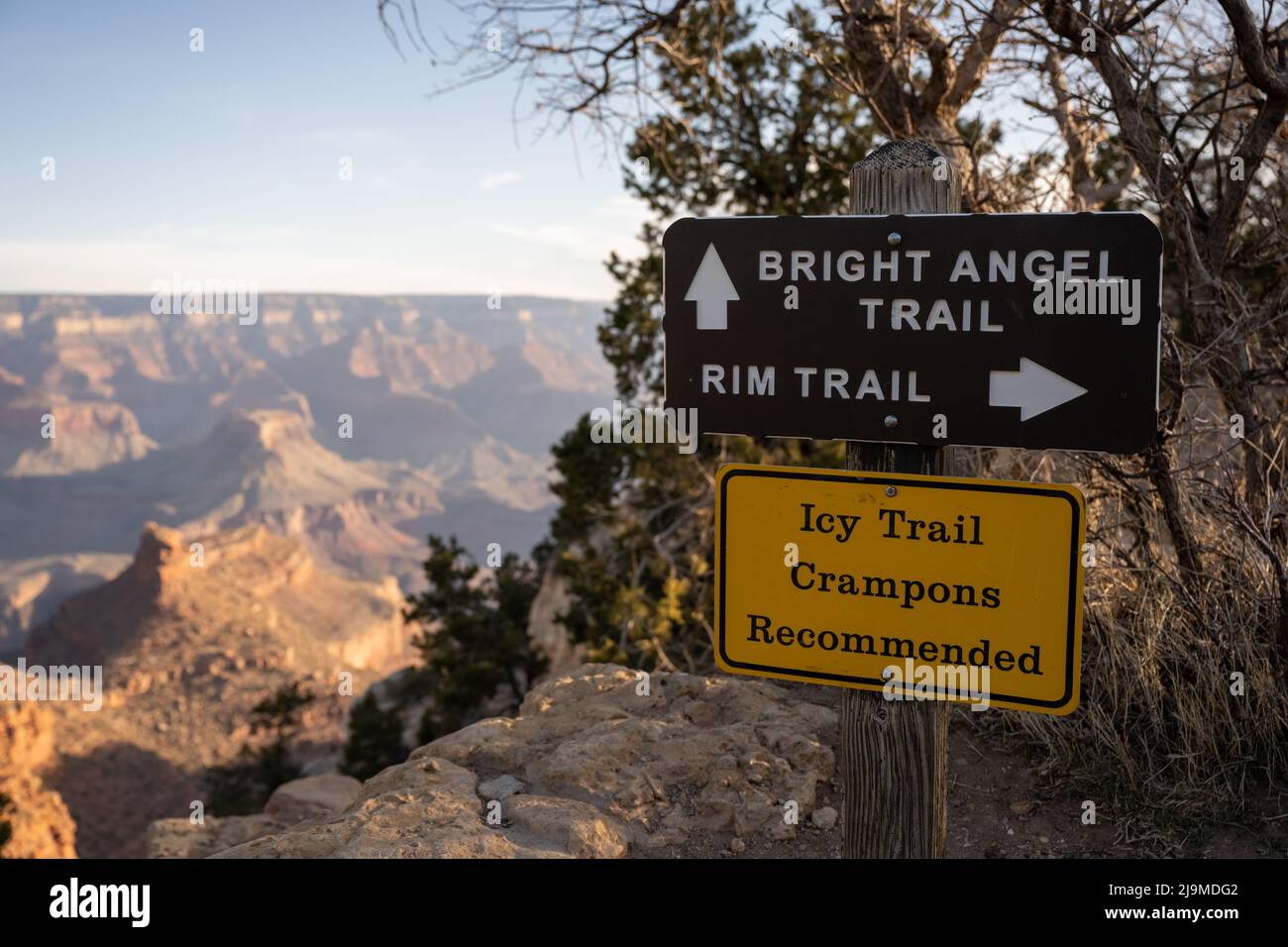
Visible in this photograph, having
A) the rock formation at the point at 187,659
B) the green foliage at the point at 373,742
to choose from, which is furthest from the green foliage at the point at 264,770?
the green foliage at the point at 373,742

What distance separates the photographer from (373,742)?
2172 centimetres

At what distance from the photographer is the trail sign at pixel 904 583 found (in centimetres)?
169

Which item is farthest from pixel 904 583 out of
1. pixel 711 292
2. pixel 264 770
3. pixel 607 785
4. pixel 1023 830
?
pixel 264 770

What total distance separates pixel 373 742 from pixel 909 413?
21783mm

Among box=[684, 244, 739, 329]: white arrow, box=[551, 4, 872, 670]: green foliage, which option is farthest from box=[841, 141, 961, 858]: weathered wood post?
box=[551, 4, 872, 670]: green foliage

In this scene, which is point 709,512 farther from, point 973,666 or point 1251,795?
point 973,666

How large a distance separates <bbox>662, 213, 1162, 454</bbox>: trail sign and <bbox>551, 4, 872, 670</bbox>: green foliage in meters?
6.70

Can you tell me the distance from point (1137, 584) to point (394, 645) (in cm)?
8954

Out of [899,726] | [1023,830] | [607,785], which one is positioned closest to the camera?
[899,726]

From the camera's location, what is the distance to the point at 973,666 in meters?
1.74

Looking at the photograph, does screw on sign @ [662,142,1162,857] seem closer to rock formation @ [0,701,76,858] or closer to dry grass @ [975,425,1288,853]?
dry grass @ [975,425,1288,853]

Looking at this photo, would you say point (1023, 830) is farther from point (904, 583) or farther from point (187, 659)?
point (187, 659)

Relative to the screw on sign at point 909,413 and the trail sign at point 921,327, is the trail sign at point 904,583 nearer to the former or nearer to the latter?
the screw on sign at point 909,413
